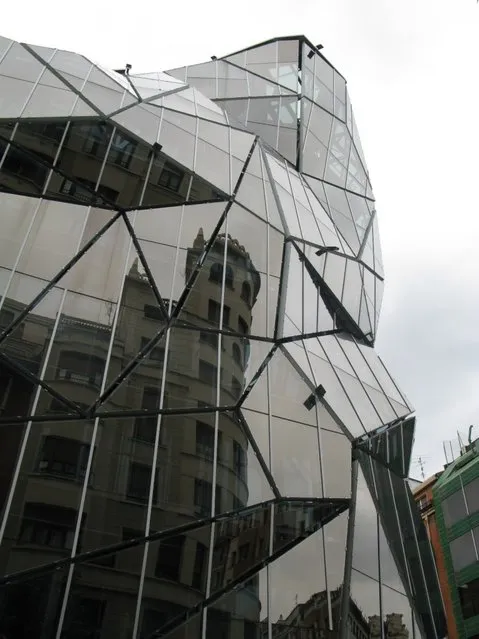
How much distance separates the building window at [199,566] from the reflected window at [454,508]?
24.2 metres

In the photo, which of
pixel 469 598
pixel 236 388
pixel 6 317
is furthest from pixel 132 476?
pixel 469 598

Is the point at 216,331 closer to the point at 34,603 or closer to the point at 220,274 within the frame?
the point at 220,274

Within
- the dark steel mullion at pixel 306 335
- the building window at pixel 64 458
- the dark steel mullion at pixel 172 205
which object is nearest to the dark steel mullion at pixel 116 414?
the building window at pixel 64 458

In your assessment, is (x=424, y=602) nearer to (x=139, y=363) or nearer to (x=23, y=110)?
(x=139, y=363)

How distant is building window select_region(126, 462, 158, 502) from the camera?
10.5m

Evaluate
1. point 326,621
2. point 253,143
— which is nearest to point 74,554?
point 326,621

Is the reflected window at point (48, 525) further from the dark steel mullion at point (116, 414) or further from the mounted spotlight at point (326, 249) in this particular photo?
the mounted spotlight at point (326, 249)

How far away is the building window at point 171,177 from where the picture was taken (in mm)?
14885

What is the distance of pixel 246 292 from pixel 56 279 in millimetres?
4382

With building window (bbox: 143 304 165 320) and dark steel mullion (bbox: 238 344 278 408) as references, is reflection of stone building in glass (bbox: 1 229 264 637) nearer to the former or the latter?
building window (bbox: 143 304 165 320)

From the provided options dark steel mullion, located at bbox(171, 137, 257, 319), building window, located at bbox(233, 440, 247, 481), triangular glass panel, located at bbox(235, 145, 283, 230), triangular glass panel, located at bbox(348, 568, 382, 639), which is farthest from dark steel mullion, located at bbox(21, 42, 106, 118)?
triangular glass panel, located at bbox(348, 568, 382, 639)

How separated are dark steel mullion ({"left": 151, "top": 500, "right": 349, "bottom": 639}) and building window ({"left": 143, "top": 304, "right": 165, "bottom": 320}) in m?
5.33

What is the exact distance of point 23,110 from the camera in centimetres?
1455

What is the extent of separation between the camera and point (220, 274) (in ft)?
45.6
